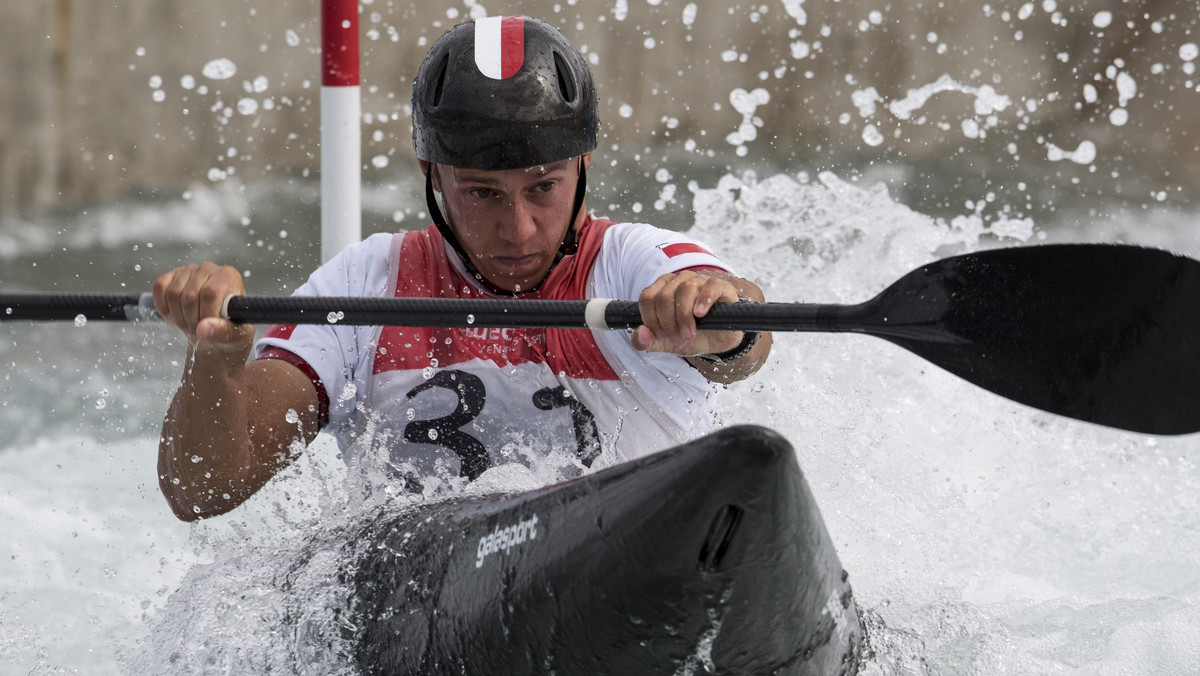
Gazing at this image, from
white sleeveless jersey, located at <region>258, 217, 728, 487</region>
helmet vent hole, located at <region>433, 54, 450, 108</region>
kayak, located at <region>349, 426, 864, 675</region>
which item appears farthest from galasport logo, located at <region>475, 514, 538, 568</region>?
helmet vent hole, located at <region>433, 54, 450, 108</region>

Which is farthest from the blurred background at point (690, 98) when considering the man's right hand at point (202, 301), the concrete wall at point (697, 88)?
the man's right hand at point (202, 301)

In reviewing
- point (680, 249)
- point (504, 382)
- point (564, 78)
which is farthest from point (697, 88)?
point (504, 382)

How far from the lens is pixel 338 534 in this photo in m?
1.89

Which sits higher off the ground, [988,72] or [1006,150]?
[988,72]

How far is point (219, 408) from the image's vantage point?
72.3 inches

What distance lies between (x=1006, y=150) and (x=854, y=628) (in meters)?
6.66

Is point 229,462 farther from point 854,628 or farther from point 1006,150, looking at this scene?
point 1006,150

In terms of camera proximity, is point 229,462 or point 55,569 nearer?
point 229,462

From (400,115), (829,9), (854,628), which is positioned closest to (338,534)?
(854,628)

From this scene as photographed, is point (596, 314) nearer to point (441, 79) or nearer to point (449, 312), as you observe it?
point (449, 312)

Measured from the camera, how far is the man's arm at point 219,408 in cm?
172

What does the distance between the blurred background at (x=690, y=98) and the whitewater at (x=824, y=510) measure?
109cm

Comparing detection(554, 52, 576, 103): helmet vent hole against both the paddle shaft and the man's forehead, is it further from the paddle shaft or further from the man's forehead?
the paddle shaft

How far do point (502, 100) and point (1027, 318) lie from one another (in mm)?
895
